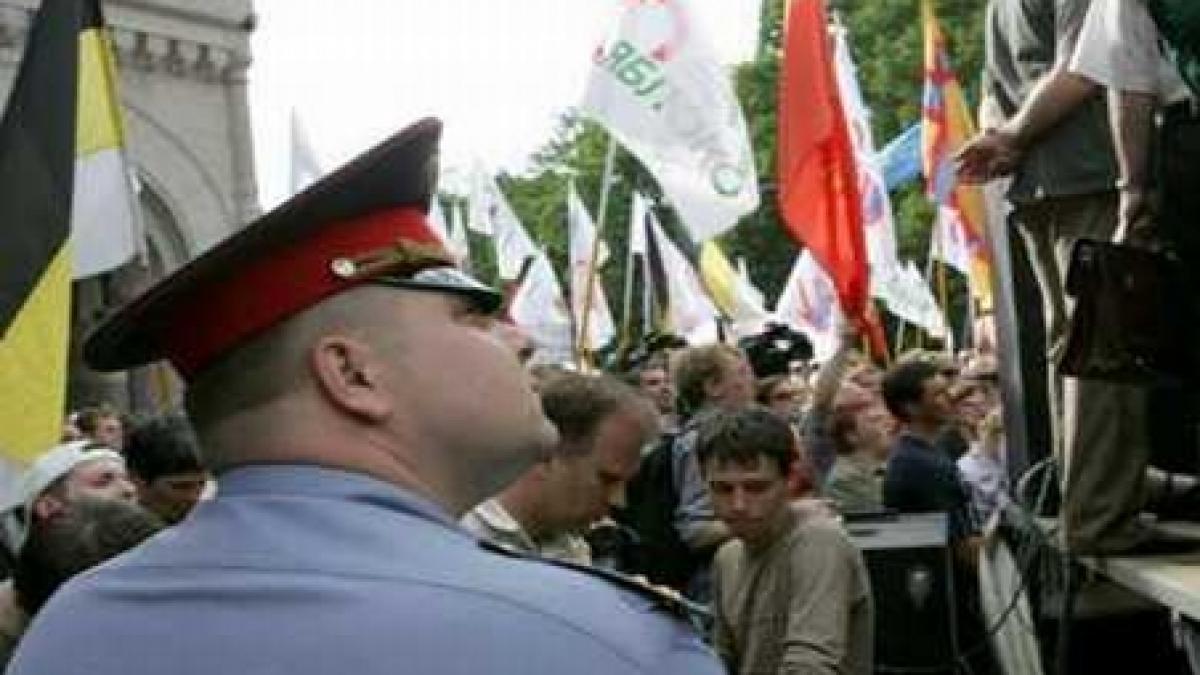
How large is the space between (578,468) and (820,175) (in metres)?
4.46

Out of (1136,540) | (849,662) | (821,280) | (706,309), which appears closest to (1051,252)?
(1136,540)

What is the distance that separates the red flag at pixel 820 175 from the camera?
324 inches

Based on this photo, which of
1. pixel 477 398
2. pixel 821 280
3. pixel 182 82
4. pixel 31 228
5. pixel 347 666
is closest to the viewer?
pixel 347 666

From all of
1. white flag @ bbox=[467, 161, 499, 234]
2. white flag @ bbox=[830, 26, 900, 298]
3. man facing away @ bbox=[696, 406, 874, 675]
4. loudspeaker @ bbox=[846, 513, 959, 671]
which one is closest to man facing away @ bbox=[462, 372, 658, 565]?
man facing away @ bbox=[696, 406, 874, 675]

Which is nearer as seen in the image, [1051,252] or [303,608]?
[303,608]

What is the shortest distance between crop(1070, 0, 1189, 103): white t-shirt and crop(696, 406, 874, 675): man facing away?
1.36 metres

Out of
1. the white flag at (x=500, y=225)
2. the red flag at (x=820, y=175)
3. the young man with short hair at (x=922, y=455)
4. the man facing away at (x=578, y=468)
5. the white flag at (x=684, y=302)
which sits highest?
the red flag at (x=820, y=175)

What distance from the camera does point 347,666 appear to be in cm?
146

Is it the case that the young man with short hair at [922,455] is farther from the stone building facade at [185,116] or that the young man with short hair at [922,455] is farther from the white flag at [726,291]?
the stone building facade at [185,116]

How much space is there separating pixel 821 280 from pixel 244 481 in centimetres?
1588

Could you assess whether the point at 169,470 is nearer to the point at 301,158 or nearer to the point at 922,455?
the point at 922,455

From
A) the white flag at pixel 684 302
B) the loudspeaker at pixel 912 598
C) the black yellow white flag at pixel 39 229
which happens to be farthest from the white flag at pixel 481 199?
the loudspeaker at pixel 912 598

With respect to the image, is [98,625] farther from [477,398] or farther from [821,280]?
[821,280]

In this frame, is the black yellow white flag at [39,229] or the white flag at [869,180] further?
the white flag at [869,180]
